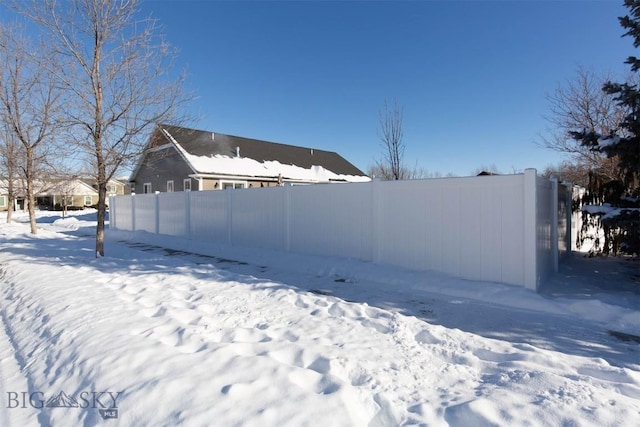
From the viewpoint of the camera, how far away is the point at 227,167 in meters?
19.5

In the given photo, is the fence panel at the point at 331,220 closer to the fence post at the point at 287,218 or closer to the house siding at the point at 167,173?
the fence post at the point at 287,218

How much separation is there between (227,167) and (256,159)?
3.04m

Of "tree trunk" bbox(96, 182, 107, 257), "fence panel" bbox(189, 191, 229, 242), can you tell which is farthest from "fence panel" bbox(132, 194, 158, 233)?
"tree trunk" bbox(96, 182, 107, 257)

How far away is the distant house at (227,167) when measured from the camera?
1875 cm

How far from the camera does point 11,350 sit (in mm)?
3781

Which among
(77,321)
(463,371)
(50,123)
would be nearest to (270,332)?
(463,371)

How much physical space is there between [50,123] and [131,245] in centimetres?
497

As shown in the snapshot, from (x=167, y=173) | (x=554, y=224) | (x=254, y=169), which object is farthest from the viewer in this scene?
(x=167, y=173)

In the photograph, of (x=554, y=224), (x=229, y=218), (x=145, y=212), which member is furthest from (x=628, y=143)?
(x=145, y=212)

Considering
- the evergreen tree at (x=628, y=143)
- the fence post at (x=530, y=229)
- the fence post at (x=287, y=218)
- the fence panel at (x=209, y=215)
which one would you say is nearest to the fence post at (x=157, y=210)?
the fence panel at (x=209, y=215)

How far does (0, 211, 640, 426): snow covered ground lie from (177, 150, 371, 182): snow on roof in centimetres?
1244

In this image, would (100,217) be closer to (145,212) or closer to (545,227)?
(145,212)

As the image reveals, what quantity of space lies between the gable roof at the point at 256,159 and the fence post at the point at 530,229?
14829 mm

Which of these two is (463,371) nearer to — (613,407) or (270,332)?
(613,407)
